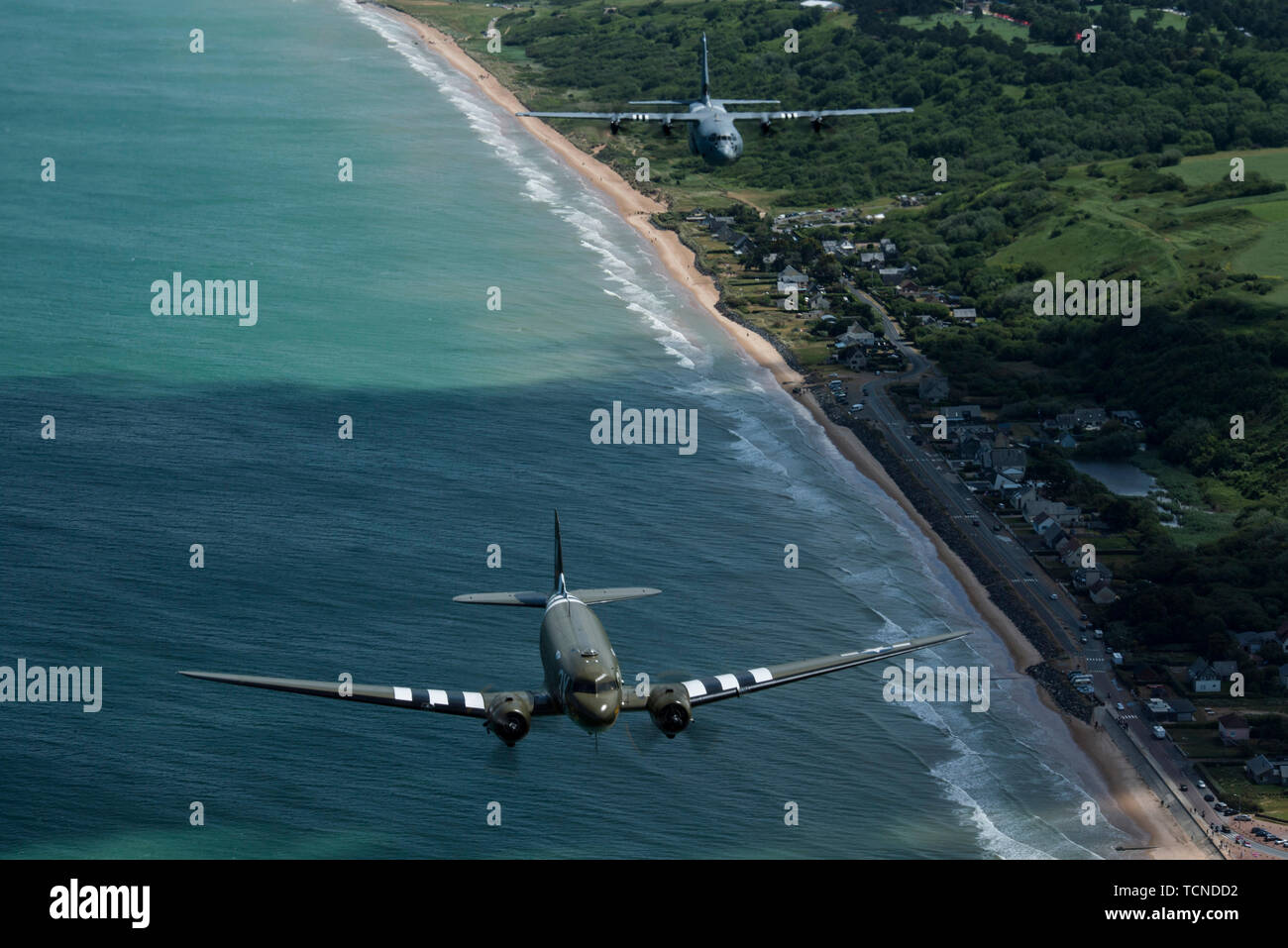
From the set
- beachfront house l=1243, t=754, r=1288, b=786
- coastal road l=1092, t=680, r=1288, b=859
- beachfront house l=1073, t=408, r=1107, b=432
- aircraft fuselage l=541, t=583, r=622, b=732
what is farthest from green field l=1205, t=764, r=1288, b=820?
beachfront house l=1073, t=408, r=1107, b=432

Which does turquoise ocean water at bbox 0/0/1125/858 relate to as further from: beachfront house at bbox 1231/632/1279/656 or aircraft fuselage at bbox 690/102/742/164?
aircraft fuselage at bbox 690/102/742/164

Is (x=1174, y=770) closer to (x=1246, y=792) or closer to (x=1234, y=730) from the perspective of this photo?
(x=1246, y=792)

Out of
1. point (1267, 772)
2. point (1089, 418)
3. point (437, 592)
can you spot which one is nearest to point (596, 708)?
point (1267, 772)

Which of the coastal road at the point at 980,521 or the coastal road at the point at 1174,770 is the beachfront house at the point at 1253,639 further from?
the coastal road at the point at 980,521

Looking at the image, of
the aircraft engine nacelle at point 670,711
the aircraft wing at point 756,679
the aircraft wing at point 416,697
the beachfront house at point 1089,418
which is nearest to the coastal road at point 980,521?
the beachfront house at point 1089,418

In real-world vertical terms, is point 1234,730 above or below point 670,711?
below
